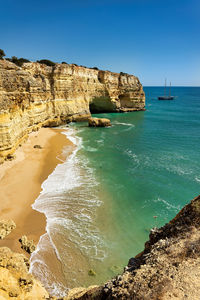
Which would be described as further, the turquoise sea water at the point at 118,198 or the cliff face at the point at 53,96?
the cliff face at the point at 53,96

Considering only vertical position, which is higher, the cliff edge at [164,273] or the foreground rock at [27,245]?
the cliff edge at [164,273]

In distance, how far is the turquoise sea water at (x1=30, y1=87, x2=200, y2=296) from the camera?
8.99 m

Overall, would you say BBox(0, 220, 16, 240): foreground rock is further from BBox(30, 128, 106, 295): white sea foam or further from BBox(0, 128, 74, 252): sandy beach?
BBox(30, 128, 106, 295): white sea foam

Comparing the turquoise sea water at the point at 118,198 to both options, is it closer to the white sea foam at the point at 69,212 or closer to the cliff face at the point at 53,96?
the white sea foam at the point at 69,212

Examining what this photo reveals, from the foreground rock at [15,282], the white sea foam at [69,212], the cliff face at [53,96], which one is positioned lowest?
the white sea foam at [69,212]

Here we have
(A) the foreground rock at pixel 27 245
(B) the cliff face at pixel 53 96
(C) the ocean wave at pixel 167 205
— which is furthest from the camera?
(B) the cliff face at pixel 53 96

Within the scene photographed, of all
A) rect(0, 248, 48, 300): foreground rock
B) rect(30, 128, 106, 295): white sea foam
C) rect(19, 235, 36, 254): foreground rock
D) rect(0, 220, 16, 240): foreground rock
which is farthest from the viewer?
rect(0, 220, 16, 240): foreground rock

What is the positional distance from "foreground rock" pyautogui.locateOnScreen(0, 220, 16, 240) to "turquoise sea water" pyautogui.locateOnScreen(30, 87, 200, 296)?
204 centimetres

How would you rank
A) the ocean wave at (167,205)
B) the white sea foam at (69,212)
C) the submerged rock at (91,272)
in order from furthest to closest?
1. the ocean wave at (167,205)
2. the white sea foam at (69,212)
3. the submerged rock at (91,272)

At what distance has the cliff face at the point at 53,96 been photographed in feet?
57.9

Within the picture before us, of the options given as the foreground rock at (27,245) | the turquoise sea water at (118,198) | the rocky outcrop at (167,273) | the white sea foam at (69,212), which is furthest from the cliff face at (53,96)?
the rocky outcrop at (167,273)

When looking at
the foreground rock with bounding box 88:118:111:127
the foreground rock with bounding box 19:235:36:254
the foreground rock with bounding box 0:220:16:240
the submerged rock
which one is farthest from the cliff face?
the submerged rock

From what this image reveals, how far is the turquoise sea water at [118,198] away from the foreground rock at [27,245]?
1.05m

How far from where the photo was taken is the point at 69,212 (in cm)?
1171
